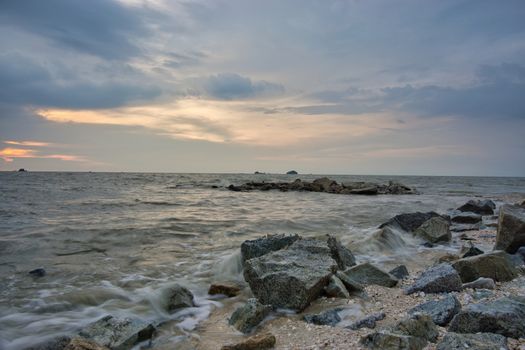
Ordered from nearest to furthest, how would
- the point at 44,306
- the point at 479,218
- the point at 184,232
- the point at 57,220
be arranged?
the point at 44,306, the point at 184,232, the point at 57,220, the point at 479,218

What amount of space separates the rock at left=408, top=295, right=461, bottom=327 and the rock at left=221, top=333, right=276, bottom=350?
1.66 m

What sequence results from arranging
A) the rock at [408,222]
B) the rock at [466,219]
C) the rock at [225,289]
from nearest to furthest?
the rock at [225,289], the rock at [408,222], the rock at [466,219]

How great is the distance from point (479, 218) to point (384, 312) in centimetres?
1118

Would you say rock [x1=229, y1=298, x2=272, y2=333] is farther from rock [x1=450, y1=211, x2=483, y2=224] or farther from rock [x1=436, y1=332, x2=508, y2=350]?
rock [x1=450, y1=211, x2=483, y2=224]

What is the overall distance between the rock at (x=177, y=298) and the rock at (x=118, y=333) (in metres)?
0.83

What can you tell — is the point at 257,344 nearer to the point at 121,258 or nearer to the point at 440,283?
the point at 440,283

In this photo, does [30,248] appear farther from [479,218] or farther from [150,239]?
[479,218]

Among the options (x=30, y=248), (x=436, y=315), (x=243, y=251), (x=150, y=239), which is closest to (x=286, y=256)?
(x=243, y=251)

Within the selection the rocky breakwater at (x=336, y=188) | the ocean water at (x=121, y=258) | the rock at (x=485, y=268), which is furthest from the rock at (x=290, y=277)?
the rocky breakwater at (x=336, y=188)

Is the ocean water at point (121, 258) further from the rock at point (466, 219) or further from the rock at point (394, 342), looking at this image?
the rock at point (466, 219)

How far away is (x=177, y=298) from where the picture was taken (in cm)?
518

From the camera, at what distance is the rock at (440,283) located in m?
5.05

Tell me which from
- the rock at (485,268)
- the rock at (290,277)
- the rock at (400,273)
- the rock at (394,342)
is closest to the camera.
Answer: the rock at (394,342)

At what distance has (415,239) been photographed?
10.2 metres
